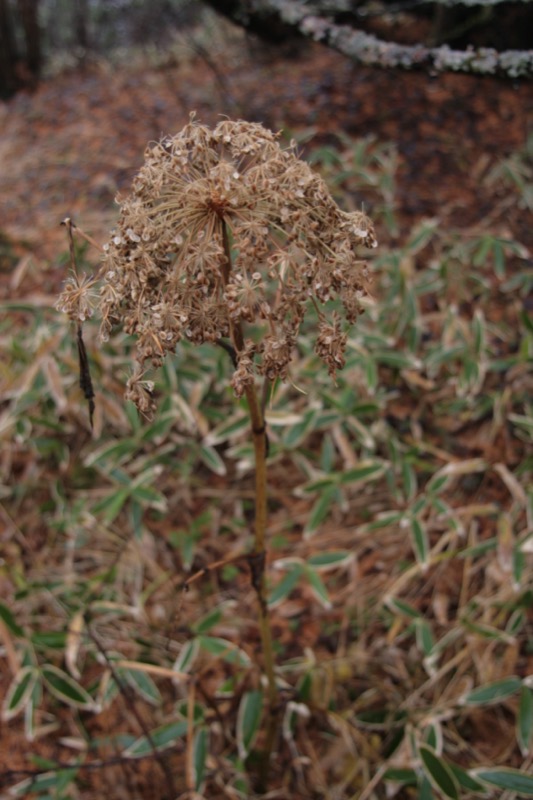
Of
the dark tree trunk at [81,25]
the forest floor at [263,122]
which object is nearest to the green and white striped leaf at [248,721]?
the forest floor at [263,122]

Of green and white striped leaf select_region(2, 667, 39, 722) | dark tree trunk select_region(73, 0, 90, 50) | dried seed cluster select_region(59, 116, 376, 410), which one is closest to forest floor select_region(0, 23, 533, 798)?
green and white striped leaf select_region(2, 667, 39, 722)

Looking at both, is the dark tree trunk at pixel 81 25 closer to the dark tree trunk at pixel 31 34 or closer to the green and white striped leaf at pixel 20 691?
the dark tree trunk at pixel 31 34

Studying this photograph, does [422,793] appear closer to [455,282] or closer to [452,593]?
[452,593]

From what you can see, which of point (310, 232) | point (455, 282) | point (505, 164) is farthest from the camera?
point (505, 164)

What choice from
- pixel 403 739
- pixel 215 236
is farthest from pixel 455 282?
pixel 215 236

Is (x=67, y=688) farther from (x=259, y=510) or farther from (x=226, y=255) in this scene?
(x=226, y=255)
